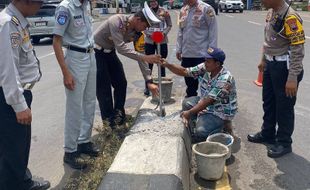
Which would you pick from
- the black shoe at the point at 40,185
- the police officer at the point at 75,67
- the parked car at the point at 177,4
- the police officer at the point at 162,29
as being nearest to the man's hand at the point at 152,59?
the police officer at the point at 75,67

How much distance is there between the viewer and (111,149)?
14.7ft

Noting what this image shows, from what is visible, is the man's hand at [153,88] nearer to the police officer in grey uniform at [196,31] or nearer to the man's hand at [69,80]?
the man's hand at [69,80]

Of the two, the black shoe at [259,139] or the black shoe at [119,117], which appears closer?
the black shoe at [259,139]

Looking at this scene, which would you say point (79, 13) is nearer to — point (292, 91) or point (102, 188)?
point (102, 188)

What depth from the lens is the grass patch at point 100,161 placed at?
3586mm

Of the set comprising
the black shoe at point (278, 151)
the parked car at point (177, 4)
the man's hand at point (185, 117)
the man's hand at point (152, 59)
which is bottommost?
the parked car at point (177, 4)

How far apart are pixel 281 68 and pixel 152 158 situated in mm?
1800

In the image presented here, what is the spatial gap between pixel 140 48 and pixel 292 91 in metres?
3.55

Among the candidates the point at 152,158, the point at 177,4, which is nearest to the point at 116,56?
the point at 152,158

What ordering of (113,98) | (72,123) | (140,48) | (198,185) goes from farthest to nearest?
(140,48), (113,98), (72,123), (198,185)

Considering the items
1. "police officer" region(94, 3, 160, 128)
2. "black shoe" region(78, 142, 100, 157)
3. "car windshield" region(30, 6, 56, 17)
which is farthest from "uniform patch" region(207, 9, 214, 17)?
"car windshield" region(30, 6, 56, 17)

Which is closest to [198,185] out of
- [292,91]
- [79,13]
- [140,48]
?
[292,91]

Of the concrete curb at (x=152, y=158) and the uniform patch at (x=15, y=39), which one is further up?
the uniform patch at (x=15, y=39)

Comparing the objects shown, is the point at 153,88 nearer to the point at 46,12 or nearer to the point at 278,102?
the point at 278,102
